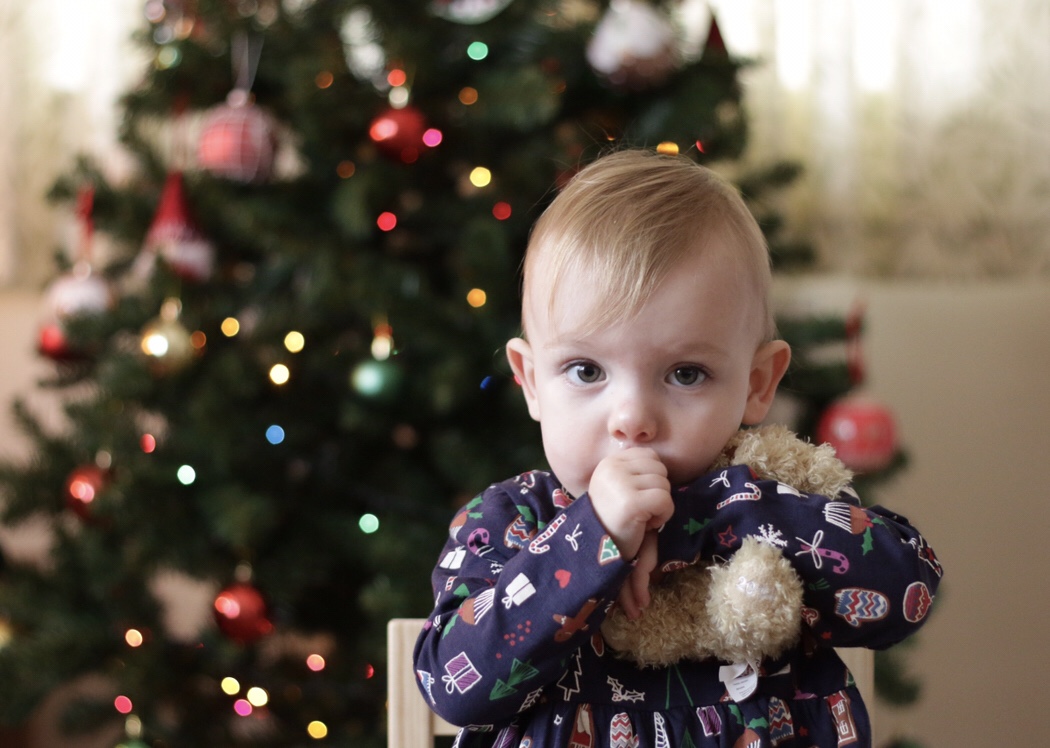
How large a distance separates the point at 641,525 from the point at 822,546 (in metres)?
0.12

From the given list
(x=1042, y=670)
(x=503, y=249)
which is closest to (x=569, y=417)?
(x=503, y=249)

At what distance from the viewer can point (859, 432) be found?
1.34m

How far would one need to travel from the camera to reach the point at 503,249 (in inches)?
49.0

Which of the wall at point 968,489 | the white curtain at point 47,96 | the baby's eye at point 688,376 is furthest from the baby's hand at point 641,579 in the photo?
the white curtain at point 47,96

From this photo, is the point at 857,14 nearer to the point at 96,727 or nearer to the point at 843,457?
the point at 843,457

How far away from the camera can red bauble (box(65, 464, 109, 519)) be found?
142 centimetres

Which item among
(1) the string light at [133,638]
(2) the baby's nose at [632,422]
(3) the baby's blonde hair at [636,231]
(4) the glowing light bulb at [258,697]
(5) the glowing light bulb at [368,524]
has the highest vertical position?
(3) the baby's blonde hair at [636,231]

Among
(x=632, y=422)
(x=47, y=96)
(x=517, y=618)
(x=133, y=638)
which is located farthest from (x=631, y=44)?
(x=47, y=96)

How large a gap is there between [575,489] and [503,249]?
2.01 ft

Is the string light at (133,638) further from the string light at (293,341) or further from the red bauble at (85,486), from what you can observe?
the string light at (293,341)

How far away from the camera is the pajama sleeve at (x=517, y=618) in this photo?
23.1 inches

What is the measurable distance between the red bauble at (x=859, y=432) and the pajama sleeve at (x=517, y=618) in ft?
2.60

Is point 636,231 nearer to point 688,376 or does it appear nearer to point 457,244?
point 688,376

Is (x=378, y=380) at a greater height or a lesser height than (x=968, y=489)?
greater
